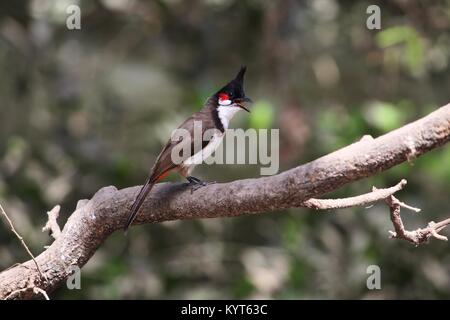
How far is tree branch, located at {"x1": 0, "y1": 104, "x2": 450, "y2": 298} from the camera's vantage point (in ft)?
7.59

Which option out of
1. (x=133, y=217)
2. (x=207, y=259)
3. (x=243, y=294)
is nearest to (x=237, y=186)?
(x=133, y=217)

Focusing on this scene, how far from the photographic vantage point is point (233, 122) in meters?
5.50

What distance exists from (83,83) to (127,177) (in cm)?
A: 107

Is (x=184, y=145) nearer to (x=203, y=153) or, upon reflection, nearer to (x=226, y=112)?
(x=203, y=153)

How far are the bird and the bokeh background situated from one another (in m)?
1.18

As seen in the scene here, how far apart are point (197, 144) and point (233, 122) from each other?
2.15 m

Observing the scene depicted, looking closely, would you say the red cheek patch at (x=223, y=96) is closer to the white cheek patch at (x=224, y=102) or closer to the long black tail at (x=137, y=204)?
the white cheek patch at (x=224, y=102)

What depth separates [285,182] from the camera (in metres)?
2.47

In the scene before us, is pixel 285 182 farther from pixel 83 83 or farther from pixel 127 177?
pixel 83 83

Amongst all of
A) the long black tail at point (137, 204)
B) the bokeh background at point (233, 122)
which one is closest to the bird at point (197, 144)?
the long black tail at point (137, 204)

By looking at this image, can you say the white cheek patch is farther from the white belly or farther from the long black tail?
the long black tail

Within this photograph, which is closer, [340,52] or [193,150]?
[193,150]

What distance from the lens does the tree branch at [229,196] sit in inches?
91.0

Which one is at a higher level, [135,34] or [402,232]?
[135,34]
